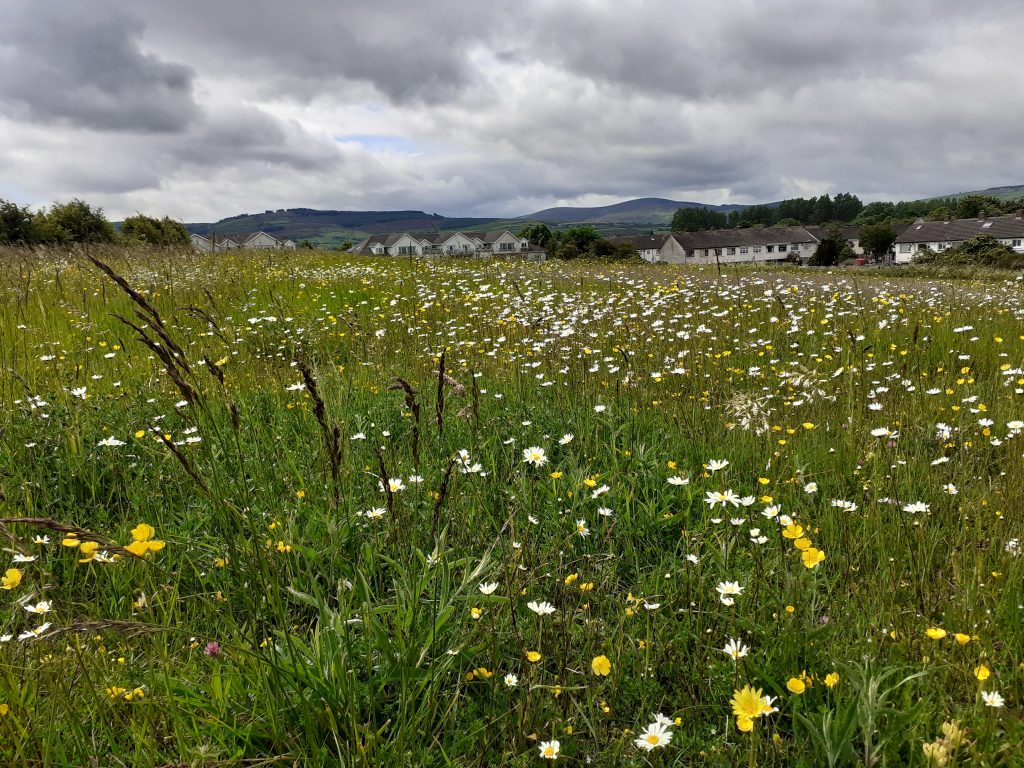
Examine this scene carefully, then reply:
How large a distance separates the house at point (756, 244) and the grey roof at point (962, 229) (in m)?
16.5

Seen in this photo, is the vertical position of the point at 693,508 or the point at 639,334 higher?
the point at 639,334

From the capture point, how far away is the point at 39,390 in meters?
4.62

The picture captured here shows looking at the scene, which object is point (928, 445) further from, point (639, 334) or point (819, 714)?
point (639, 334)

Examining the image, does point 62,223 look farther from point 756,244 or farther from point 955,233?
point 955,233

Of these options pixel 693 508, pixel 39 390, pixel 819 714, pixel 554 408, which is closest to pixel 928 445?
pixel 693 508

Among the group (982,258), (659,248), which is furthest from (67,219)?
(659,248)

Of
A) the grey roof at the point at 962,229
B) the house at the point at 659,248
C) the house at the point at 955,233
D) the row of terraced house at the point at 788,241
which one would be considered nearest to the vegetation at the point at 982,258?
the row of terraced house at the point at 788,241

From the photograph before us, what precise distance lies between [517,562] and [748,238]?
371 ft

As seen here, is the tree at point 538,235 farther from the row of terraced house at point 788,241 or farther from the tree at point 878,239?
the tree at point 878,239

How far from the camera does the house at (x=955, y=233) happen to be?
7881 cm

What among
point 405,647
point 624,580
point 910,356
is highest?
point 910,356

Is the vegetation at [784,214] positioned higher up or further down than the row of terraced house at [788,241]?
higher up

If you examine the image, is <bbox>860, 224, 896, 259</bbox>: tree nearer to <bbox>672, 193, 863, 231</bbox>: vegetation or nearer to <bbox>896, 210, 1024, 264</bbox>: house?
<bbox>896, 210, 1024, 264</bbox>: house

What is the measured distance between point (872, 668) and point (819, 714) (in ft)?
0.74
